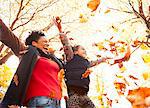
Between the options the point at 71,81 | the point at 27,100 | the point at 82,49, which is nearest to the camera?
the point at 27,100

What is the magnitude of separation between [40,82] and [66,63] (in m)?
1.24

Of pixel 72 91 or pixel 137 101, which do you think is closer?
pixel 137 101

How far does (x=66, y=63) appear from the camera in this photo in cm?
471

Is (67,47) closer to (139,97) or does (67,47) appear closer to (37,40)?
(37,40)

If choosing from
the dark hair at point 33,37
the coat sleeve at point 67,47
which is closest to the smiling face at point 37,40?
the dark hair at point 33,37

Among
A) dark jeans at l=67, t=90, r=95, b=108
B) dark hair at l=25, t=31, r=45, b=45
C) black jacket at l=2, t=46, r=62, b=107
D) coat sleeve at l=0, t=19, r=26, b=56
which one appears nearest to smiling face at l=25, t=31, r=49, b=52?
dark hair at l=25, t=31, r=45, b=45

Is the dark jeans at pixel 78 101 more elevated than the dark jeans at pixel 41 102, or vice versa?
the dark jeans at pixel 78 101

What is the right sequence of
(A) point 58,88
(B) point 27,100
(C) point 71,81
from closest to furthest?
(B) point 27,100
(A) point 58,88
(C) point 71,81

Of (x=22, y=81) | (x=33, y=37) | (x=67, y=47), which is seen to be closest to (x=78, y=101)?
(x=67, y=47)

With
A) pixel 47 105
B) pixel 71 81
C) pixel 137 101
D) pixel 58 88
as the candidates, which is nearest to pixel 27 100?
pixel 47 105

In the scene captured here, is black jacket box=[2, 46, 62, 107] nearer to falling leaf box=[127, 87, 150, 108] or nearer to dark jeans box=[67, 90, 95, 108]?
dark jeans box=[67, 90, 95, 108]

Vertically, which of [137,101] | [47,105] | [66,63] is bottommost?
[137,101]

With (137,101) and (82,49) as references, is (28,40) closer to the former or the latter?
(82,49)

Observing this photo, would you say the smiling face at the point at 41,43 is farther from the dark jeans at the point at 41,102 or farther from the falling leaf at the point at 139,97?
the falling leaf at the point at 139,97
